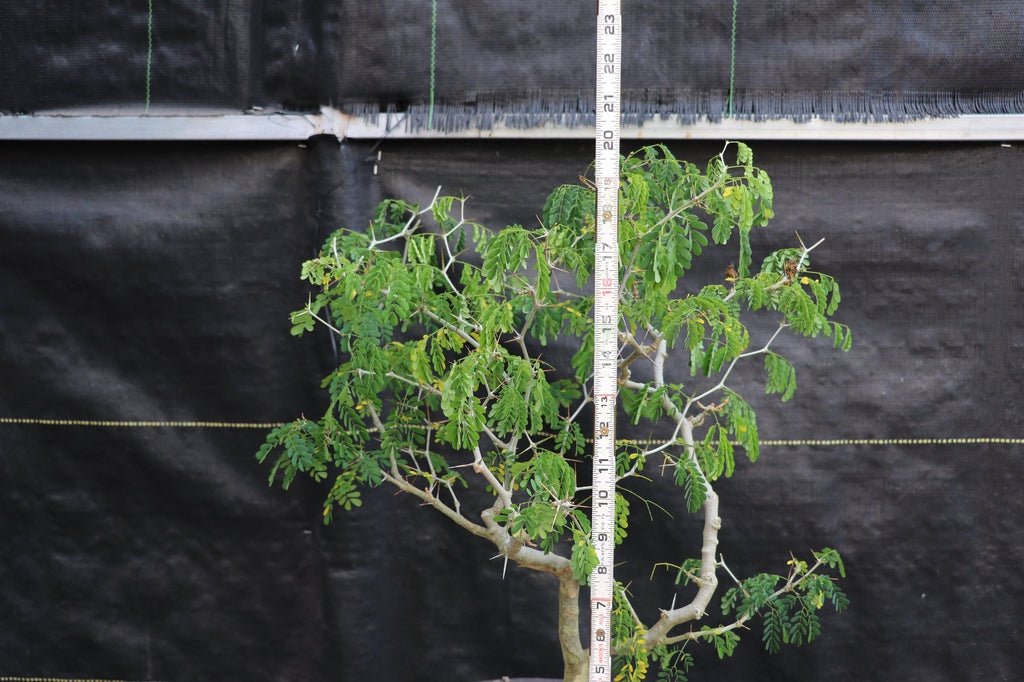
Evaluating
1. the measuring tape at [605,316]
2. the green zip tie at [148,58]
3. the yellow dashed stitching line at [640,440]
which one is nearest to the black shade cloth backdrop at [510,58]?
the green zip tie at [148,58]

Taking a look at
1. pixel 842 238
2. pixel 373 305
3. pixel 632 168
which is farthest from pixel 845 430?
pixel 373 305

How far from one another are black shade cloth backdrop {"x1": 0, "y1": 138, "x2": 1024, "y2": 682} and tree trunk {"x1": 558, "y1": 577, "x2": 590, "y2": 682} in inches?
23.0

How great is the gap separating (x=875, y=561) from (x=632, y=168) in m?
1.33

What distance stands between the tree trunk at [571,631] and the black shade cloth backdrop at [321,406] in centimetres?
58

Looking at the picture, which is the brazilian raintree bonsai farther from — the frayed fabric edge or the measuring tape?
the frayed fabric edge

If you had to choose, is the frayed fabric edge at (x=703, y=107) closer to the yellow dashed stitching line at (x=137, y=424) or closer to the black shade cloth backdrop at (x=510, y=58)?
the black shade cloth backdrop at (x=510, y=58)

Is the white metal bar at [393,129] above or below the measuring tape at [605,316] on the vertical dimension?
above

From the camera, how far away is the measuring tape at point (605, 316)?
1.75 metres

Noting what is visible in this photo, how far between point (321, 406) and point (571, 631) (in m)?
0.95

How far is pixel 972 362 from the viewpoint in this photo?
2506 millimetres

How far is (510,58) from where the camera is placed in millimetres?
2504

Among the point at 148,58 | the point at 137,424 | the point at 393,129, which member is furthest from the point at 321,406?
the point at 148,58

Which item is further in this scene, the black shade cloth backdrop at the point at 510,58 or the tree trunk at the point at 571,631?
the black shade cloth backdrop at the point at 510,58

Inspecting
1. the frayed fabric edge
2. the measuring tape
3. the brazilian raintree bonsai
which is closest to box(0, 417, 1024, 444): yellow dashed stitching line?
the brazilian raintree bonsai
